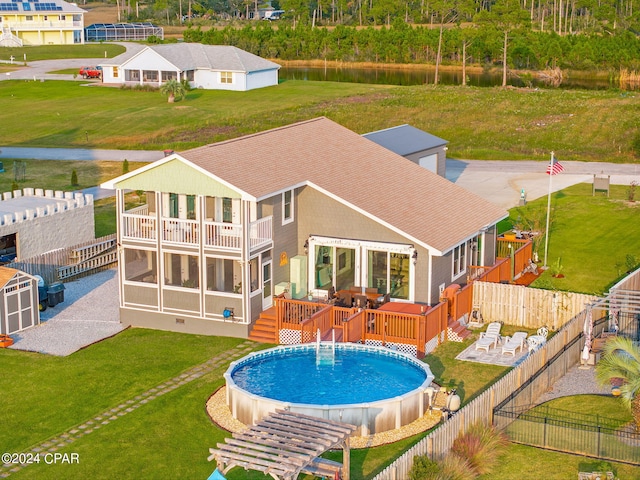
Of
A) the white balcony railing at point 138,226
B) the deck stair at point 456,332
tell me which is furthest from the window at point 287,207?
the deck stair at point 456,332

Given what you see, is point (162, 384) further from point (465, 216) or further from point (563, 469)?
point (465, 216)

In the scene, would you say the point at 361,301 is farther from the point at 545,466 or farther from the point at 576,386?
the point at 545,466

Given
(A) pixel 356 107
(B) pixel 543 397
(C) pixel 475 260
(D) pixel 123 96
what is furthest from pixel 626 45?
(B) pixel 543 397

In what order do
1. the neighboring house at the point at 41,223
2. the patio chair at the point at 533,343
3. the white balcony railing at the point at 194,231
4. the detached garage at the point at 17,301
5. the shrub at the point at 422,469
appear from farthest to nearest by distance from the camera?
the neighboring house at the point at 41,223, the white balcony railing at the point at 194,231, the detached garage at the point at 17,301, the patio chair at the point at 533,343, the shrub at the point at 422,469

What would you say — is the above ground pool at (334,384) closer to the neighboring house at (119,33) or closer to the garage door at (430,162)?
the garage door at (430,162)

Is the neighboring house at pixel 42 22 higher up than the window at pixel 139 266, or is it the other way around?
the neighboring house at pixel 42 22

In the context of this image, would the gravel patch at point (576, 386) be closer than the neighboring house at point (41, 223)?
Yes
